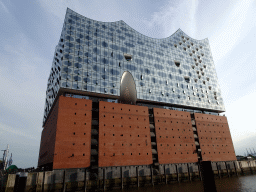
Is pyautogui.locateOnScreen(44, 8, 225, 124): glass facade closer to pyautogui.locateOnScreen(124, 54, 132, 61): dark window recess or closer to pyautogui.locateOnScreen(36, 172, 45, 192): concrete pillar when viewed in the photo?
pyautogui.locateOnScreen(124, 54, 132, 61): dark window recess

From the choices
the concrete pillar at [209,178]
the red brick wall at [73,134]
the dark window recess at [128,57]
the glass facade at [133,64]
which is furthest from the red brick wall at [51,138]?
the concrete pillar at [209,178]

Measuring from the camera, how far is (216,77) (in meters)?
52.8

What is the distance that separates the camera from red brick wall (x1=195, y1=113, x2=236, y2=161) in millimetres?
39956

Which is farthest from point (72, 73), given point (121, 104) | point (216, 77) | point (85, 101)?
point (216, 77)

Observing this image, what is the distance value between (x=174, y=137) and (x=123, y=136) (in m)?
11.8

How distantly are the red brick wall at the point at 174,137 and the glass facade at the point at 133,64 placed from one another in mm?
3643

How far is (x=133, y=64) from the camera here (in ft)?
127

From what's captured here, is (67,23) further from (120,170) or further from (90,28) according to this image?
(120,170)

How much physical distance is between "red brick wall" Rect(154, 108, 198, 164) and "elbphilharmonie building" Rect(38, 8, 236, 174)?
0.59 ft

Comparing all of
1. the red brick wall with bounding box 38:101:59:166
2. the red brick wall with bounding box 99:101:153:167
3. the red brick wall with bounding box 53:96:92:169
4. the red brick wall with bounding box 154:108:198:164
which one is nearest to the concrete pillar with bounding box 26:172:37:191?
the red brick wall with bounding box 53:96:92:169

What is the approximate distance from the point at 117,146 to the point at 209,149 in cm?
2295

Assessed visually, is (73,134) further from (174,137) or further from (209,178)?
(174,137)

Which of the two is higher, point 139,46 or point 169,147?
point 139,46

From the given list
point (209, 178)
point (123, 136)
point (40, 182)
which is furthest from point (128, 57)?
point (209, 178)
